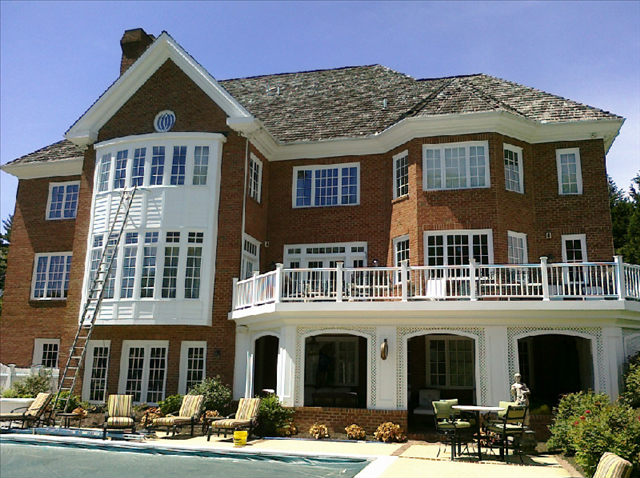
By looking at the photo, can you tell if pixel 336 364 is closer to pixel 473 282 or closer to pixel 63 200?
pixel 473 282

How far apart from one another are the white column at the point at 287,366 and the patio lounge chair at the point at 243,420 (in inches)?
43.3

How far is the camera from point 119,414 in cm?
1728

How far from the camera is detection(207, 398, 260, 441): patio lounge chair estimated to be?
16.2m

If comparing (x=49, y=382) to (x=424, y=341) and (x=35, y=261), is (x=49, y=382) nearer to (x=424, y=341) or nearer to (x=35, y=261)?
(x=35, y=261)

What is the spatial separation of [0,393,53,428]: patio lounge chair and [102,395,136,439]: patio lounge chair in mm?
2129

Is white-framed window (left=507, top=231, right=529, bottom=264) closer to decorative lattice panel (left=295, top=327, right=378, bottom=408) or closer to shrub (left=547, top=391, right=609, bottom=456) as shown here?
shrub (left=547, top=391, right=609, bottom=456)

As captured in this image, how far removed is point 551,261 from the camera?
20922mm

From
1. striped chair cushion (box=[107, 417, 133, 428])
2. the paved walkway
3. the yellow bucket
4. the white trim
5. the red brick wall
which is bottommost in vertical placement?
the paved walkway

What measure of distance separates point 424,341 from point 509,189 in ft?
20.0

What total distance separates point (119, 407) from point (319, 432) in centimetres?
581

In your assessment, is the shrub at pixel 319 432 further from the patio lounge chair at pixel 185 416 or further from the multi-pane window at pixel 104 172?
the multi-pane window at pixel 104 172

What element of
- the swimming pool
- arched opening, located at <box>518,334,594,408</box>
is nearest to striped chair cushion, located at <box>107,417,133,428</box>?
the swimming pool

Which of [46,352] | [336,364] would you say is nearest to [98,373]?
[46,352]

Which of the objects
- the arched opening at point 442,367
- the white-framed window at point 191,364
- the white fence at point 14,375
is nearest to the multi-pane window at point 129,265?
the white-framed window at point 191,364
